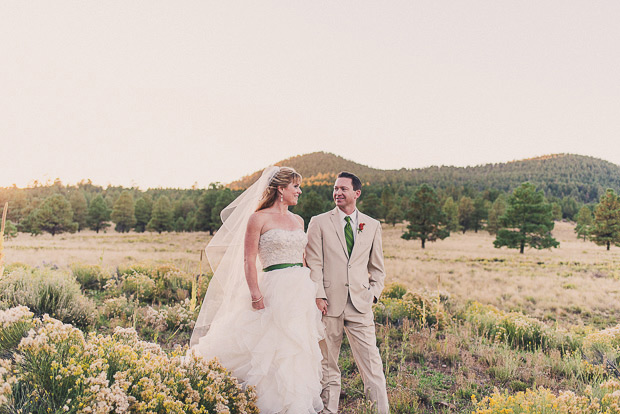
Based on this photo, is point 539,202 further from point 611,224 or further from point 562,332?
point 562,332

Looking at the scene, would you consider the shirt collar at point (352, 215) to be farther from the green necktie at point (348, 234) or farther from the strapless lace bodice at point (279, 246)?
the strapless lace bodice at point (279, 246)

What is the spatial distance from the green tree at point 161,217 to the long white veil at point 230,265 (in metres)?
61.4

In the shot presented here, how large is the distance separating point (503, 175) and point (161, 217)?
123 meters

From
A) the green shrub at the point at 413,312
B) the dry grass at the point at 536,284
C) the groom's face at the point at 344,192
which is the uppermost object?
the groom's face at the point at 344,192

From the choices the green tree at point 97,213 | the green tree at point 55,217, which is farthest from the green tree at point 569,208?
the green tree at point 55,217

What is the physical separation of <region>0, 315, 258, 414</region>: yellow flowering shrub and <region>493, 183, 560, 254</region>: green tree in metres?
39.4

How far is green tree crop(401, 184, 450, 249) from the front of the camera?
41562 mm

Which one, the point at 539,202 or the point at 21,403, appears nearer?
the point at 21,403

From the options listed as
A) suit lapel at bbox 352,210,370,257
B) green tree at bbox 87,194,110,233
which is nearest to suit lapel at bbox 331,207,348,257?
suit lapel at bbox 352,210,370,257

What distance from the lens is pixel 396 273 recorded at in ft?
71.6

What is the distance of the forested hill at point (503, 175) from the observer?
11681 cm

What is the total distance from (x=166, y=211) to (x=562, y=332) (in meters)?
61.5

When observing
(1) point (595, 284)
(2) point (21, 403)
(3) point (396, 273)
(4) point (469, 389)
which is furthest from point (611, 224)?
(2) point (21, 403)

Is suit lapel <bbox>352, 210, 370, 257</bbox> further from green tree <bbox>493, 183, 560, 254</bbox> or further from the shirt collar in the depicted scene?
green tree <bbox>493, 183, 560, 254</bbox>
